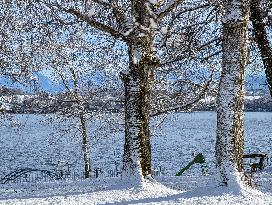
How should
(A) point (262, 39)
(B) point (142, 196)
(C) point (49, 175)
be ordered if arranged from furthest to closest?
(C) point (49, 175)
(A) point (262, 39)
(B) point (142, 196)

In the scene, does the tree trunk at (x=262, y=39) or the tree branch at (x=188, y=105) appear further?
the tree branch at (x=188, y=105)

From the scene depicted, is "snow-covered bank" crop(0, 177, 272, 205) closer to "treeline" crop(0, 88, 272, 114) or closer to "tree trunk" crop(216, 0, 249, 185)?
"tree trunk" crop(216, 0, 249, 185)

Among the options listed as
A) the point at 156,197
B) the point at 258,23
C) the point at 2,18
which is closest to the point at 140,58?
the point at 156,197

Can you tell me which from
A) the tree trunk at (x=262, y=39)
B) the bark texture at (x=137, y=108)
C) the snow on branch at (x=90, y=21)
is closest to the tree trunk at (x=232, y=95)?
the bark texture at (x=137, y=108)

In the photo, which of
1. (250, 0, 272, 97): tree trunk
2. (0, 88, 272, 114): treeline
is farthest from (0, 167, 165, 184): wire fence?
(250, 0, 272, 97): tree trunk

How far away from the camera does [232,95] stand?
30.6 ft

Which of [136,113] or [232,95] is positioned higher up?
[232,95]

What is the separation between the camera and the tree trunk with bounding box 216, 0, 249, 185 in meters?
9.30

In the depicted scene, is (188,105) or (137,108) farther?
(188,105)

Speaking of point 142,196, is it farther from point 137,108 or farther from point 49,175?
point 49,175

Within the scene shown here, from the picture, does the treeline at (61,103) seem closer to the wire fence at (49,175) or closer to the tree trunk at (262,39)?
the wire fence at (49,175)

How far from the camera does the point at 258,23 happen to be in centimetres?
1389

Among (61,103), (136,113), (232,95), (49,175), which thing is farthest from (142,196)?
(49,175)

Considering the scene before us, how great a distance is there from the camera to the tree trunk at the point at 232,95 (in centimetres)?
930
